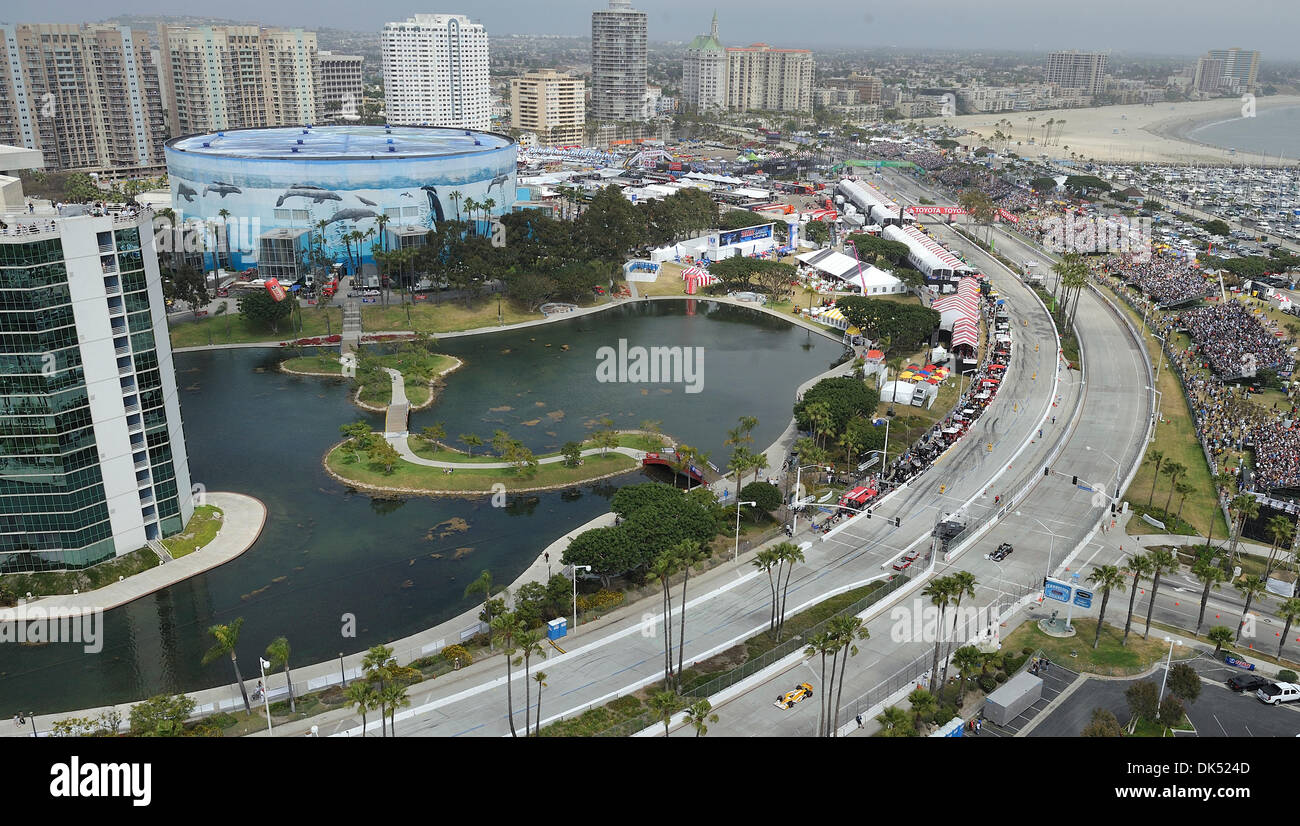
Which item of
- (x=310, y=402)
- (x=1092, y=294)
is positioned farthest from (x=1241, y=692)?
(x=1092, y=294)

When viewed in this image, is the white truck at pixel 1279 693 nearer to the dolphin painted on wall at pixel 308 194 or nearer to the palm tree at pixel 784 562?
the palm tree at pixel 784 562

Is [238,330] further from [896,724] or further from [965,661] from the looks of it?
[896,724]

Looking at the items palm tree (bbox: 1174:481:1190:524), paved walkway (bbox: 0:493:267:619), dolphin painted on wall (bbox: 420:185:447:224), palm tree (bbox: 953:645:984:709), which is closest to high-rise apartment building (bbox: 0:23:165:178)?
dolphin painted on wall (bbox: 420:185:447:224)

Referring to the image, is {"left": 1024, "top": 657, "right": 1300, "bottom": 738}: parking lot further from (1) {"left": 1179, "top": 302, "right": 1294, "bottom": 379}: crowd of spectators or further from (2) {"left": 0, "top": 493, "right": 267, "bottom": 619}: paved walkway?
(1) {"left": 1179, "top": 302, "right": 1294, "bottom": 379}: crowd of spectators

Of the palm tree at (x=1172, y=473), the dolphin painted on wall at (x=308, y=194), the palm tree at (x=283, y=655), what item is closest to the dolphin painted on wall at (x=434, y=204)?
the dolphin painted on wall at (x=308, y=194)
